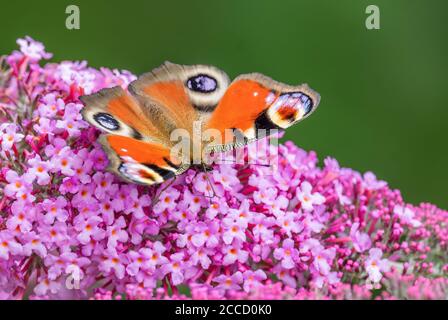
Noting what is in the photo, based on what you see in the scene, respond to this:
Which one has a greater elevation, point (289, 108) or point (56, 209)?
point (289, 108)

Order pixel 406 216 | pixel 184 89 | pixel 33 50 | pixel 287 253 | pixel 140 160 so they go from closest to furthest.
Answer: pixel 140 160
pixel 287 253
pixel 184 89
pixel 406 216
pixel 33 50

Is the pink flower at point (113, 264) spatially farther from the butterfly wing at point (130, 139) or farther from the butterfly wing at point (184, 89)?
the butterfly wing at point (184, 89)

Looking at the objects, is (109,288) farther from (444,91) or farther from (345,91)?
(444,91)

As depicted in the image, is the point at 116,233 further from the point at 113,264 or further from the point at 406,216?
the point at 406,216

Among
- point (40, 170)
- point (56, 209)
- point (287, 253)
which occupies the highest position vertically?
point (40, 170)

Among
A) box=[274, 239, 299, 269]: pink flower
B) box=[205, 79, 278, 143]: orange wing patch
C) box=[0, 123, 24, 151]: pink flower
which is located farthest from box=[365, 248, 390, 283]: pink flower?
box=[0, 123, 24, 151]: pink flower

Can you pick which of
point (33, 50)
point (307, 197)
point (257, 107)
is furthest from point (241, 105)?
point (33, 50)

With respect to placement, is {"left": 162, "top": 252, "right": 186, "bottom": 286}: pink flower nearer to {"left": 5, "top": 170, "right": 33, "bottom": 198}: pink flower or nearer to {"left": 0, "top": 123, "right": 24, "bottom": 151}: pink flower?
{"left": 5, "top": 170, "right": 33, "bottom": 198}: pink flower
